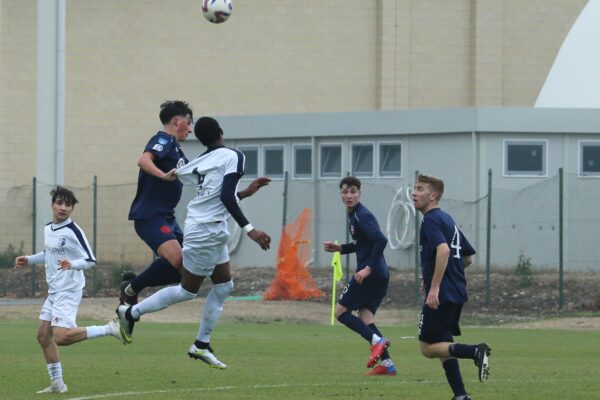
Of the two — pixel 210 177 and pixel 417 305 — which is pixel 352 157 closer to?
pixel 417 305

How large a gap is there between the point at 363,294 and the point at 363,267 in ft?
1.12

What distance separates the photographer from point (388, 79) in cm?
4203

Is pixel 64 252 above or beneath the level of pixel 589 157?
beneath

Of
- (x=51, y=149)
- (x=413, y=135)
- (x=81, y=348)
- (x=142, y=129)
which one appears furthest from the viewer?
(x=142, y=129)

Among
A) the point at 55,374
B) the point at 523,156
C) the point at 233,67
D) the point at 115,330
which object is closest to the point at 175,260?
the point at 115,330

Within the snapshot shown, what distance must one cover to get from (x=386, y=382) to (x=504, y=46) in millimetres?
30524

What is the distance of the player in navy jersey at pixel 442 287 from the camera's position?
11125mm

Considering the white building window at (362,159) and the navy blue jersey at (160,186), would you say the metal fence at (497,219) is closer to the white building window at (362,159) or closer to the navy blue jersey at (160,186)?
the white building window at (362,159)

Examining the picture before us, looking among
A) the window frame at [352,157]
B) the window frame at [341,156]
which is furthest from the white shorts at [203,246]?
the window frame at [341,156]

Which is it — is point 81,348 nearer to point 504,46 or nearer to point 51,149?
point 51,149

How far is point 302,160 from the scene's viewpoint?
35969 mm

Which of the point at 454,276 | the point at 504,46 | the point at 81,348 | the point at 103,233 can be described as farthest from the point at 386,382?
the point at 504,46

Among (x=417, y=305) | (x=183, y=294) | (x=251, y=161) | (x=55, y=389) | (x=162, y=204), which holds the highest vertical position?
(x=251, y=161)

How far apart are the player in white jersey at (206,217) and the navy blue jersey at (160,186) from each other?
495 millimetres
